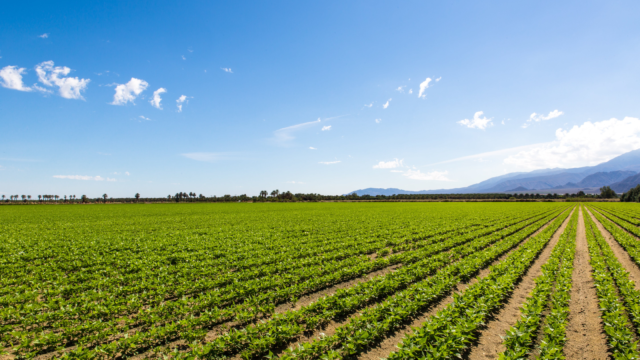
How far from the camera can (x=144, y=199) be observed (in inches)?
6767

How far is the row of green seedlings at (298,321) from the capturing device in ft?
22.2

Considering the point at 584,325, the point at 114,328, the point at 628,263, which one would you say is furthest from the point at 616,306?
the point at 114,328

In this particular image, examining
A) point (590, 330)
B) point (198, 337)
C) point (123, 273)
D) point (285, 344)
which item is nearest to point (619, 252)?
point (590, 330)

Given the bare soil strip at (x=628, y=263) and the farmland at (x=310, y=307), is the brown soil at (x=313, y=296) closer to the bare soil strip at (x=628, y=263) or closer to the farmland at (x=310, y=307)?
the farmland at (x=310, y=307)

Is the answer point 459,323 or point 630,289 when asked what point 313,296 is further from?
point 630,289

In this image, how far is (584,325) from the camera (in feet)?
28.3

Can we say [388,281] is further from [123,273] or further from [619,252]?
[619,252]

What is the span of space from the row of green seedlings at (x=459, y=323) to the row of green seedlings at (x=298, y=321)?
2.46 meters

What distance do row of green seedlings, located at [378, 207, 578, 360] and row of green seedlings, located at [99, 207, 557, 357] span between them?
2456mm

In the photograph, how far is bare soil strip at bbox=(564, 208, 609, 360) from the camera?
7.25 metres

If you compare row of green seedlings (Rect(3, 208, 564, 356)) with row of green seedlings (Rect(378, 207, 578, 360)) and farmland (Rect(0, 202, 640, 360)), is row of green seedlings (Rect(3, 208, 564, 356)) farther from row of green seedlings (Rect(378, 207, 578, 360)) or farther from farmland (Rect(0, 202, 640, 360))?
row of green seedlings (Rect(378, 207, 578, 360))

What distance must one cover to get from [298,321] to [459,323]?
4.99 m

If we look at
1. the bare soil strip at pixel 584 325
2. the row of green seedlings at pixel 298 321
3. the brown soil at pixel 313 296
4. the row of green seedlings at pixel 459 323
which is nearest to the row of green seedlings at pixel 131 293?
the brown soil at pixel 313 296


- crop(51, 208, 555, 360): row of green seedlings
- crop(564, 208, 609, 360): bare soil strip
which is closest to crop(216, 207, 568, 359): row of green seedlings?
crop(51, 208, 555, 360): row of green seedlings
